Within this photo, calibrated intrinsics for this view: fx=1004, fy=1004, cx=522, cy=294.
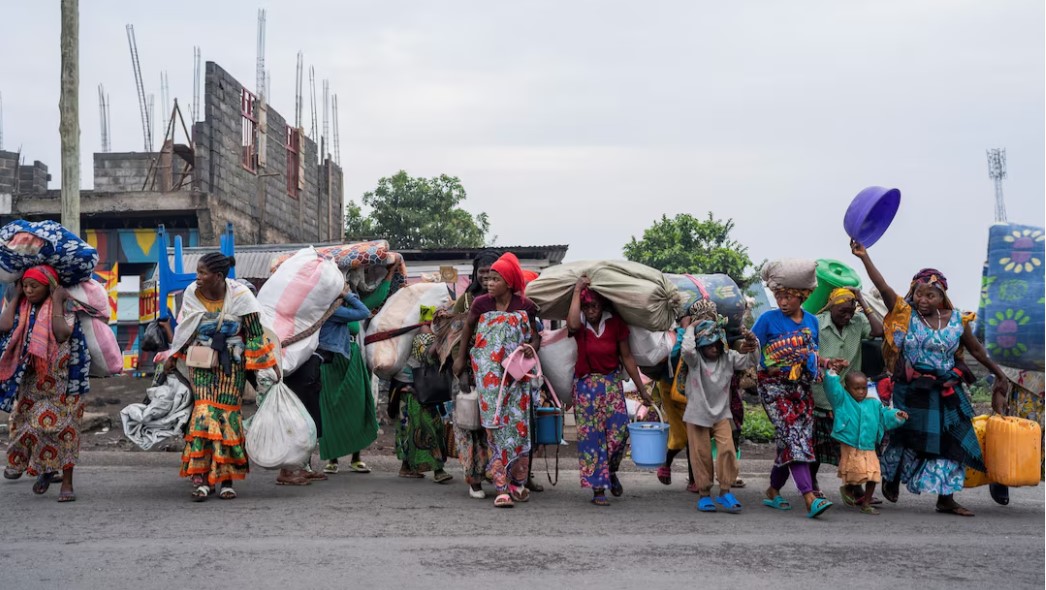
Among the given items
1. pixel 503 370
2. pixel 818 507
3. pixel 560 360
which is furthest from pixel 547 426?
pixel 818 507

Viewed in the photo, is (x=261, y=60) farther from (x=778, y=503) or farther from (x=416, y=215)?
(x=778, y=503)

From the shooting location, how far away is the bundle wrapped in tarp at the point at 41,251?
674 centimetres

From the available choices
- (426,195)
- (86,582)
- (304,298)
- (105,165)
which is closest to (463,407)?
(304,298)

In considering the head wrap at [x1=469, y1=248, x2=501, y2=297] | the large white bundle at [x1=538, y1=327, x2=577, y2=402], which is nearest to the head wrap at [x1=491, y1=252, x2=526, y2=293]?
the head wrap at [x1=469, y1=248, x2=501, y2=297]

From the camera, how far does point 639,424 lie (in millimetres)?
6832

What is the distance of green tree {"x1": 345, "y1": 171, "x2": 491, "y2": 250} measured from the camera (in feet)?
92.4

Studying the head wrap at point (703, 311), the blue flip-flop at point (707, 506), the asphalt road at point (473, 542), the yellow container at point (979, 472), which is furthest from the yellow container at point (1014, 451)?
the head wrap at point (703, 311)

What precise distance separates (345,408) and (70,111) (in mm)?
4906

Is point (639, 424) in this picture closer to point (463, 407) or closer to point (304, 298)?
point (463, 407)

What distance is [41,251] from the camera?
6793 mm

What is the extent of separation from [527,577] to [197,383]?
3.15 m

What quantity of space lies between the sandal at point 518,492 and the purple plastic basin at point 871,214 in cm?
280

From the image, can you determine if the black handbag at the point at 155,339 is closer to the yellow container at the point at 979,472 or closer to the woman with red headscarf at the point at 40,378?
the woman with red headscarf at the point at 40,378

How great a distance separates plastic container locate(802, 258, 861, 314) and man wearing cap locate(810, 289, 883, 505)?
0.15 feet
